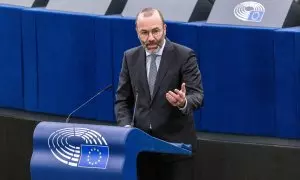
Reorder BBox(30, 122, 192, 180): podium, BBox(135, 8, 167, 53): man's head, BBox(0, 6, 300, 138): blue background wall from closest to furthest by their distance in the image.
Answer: BBox(30, 122, 192, 180): podium < BBox(135, 8, 167, 53): man's head < BBox(0, 6, 300, 138): blue background wall

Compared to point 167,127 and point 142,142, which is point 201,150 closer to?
point 167,127

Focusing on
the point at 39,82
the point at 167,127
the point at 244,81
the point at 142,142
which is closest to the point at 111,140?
the point at 142,142

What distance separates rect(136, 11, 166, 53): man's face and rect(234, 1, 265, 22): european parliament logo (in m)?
1.46

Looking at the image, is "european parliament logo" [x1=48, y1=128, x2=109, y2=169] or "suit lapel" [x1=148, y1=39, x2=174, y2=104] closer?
"european parliament logo" [x1=48, y1=128, x2=109, y2=169]

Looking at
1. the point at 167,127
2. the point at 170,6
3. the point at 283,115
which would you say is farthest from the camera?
the point at 170,6

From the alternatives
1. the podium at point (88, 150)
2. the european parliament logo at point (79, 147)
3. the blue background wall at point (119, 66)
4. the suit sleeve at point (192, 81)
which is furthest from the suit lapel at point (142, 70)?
the blue background wall at point (119, 66)

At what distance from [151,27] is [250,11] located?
1.60 meters

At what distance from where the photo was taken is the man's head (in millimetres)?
4934

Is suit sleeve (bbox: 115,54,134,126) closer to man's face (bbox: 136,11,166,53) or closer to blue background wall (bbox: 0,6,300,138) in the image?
man's face (bbox: 136,11,166,53)

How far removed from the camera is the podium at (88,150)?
4574 mm

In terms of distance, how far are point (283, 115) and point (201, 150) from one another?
2.29ft

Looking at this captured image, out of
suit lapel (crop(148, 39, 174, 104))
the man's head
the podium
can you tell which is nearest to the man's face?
the man's head

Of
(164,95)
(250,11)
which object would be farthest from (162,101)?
(250,11)

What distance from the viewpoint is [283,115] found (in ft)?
20.5
